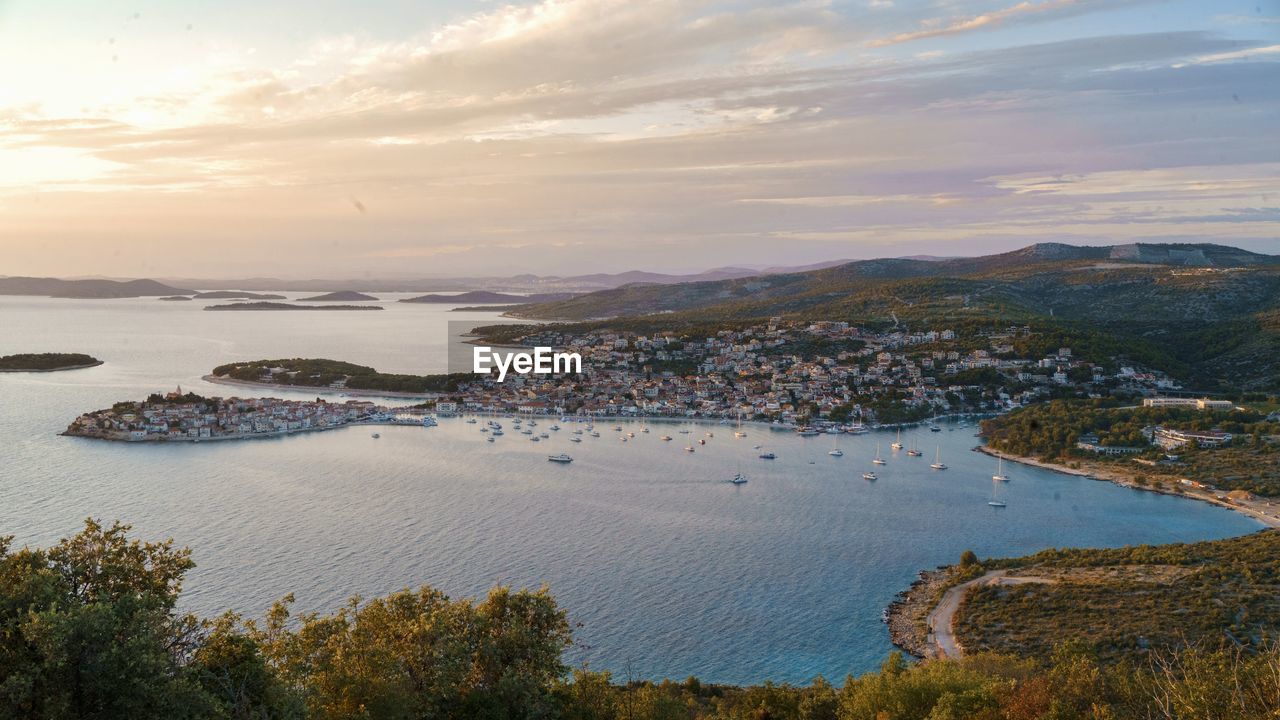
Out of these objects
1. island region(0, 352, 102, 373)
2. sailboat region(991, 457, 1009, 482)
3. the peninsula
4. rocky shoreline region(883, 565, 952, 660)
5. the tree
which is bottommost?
rocky shoreline region(883, 565, 952, 660)

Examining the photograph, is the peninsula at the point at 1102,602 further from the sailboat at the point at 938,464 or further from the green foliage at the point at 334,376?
the green foliage at the point at 334,376

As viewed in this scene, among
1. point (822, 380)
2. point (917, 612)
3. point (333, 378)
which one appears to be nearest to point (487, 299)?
point (333, 378)

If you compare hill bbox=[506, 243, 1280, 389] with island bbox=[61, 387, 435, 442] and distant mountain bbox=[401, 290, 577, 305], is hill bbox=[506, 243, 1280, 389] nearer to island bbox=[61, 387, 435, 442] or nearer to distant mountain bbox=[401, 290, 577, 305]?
island bbox=[61, 387, 435, 442]

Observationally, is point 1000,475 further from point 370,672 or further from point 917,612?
point 370,672

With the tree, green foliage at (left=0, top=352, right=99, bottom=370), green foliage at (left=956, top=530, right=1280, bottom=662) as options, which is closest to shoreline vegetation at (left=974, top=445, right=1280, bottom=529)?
green foliage at (left=956, top=530, right=1280, bottom=662)

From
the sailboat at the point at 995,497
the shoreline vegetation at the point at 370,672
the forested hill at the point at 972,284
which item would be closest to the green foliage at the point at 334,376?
the sailboat at the point at 995,497

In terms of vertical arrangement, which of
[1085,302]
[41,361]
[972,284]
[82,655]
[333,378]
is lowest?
[333,378]

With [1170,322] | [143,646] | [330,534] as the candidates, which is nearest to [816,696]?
[143,646]

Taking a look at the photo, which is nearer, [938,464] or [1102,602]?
[1102,602]
